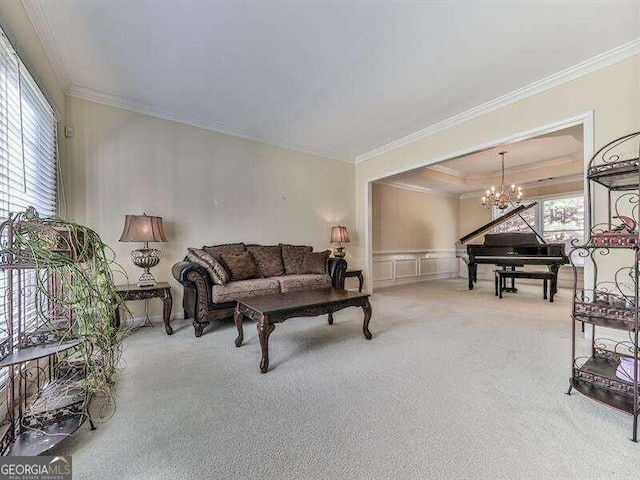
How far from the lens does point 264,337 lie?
2.14m

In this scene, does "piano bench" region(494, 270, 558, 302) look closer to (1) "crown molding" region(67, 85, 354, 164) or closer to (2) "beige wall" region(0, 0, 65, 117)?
(1) "crown molding" region(67, 85, 354, 164)

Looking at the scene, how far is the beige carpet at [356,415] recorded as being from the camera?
4.02 feet

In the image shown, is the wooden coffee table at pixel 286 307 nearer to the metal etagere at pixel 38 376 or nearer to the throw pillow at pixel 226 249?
the metal etagere at pixel 38 376

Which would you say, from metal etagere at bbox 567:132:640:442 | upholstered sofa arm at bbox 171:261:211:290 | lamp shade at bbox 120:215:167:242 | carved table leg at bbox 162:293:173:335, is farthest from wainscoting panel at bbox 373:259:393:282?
lamp shade at bbox 120:215:167:242

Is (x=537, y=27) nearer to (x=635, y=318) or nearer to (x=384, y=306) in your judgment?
(x=635, y=318)

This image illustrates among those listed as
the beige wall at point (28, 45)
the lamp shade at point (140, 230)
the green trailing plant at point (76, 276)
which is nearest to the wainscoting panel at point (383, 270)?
the lamp shade at point (140, 230)

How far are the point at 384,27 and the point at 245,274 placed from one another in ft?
9.72

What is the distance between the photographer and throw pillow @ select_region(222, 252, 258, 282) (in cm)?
353

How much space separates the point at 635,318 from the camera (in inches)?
58.5

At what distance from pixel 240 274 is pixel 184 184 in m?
1.46

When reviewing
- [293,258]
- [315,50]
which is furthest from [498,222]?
[315,50]

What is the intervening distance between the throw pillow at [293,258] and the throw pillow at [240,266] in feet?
1.85

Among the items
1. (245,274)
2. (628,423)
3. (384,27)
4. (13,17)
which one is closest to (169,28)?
(13,17)

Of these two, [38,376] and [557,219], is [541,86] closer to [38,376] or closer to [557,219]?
[557,219]
